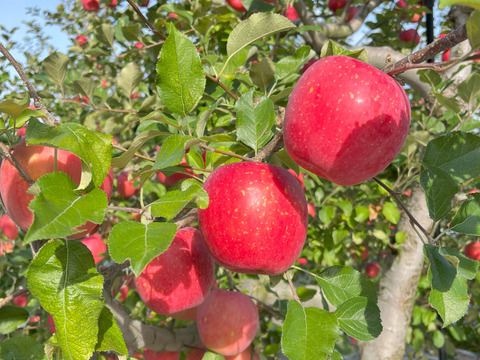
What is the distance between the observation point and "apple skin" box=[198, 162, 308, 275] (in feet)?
2.06

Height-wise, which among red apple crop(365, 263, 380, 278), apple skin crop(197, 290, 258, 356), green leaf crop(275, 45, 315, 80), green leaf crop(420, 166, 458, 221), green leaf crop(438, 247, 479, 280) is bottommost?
red apple crop(365, 263, 380, 278)

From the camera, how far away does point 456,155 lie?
634 mm

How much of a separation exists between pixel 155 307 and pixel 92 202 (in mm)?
580

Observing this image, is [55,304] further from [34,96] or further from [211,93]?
[211,93]

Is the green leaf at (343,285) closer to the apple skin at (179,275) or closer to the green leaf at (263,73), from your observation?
the apple skin at (179,275)

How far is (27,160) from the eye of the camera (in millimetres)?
720

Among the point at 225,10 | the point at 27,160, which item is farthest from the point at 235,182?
the point at 225,10

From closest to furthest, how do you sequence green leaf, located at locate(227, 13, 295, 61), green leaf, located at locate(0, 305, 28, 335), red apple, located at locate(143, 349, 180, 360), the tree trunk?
green leaf, located at locate(227, 13, 295, 61)
green leaf, located at locate(0, 305, 28, 335)
red apple, located at locate(143, 349, 180, 360)
the tree trunk

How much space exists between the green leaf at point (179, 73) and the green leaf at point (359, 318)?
1.29ft

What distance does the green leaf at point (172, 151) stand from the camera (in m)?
0.49

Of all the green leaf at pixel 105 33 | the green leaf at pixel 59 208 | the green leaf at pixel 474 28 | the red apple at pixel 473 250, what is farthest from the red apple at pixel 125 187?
the red apple at pixel 473 250

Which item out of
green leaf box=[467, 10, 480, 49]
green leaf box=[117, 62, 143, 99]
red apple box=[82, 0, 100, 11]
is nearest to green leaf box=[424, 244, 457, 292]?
green leaf box=[467, 10, 480, 49]

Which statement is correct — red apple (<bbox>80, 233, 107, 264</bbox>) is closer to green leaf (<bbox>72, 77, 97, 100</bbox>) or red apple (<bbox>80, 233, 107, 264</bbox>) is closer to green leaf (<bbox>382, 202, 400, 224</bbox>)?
green leaf (<bbox>72, 77, 97, 100</bbox>)

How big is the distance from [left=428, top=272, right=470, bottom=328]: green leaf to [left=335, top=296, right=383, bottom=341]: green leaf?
0.38 ft
